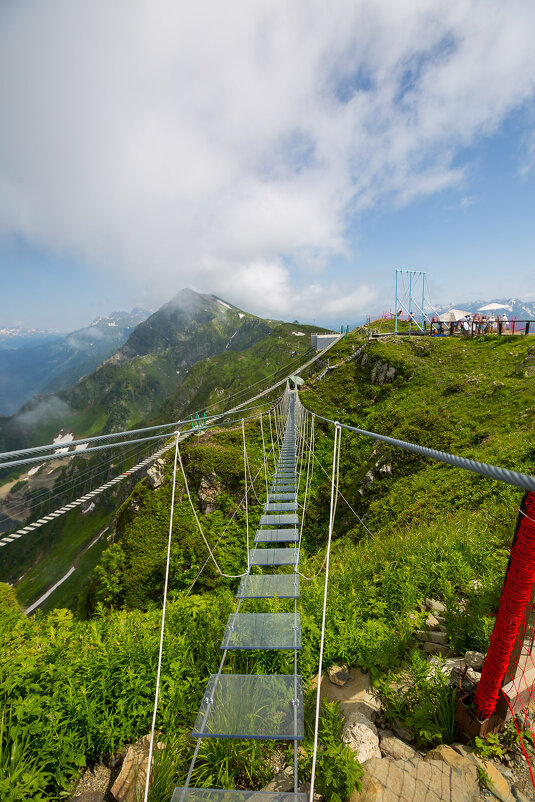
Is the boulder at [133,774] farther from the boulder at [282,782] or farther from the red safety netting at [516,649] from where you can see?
the red safety netting at [516,649]

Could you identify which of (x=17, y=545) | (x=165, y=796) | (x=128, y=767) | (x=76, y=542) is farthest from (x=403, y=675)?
(x=17, y=545)

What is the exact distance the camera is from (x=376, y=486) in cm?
921

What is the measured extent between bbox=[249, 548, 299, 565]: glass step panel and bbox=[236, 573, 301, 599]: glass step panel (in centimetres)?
40

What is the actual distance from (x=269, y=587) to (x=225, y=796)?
185cm

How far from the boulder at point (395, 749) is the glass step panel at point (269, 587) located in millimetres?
1282

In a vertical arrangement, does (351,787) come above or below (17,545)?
above

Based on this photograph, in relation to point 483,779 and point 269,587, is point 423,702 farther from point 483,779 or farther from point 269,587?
point 269,587

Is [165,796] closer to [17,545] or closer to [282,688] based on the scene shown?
[282,688]

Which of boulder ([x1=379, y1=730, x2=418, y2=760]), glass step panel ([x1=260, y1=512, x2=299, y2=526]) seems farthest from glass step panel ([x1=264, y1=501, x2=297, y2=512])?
boulder ([x1=379, y1=730, x2=418, y2=760])

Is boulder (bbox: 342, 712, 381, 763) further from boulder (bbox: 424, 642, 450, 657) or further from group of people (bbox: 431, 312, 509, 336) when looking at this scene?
group of people (bbox: 431, 312, 509, 336)

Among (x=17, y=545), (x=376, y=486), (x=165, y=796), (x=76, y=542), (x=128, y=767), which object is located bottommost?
(x=17, y=545)

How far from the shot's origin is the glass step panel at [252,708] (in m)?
2.02

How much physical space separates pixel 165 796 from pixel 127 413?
183155 mm

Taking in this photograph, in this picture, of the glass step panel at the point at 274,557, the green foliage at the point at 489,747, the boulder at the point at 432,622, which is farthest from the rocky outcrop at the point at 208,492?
the green foliage at the point at 489,747
